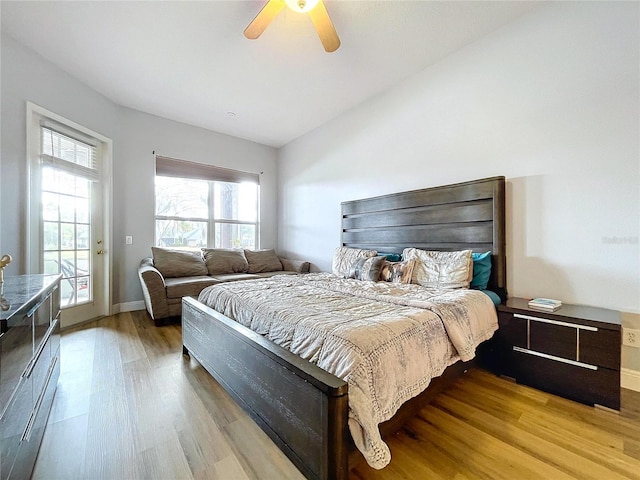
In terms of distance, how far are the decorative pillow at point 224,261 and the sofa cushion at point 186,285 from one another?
0.41 metres

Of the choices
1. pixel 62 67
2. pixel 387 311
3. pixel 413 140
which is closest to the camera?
pixel 387 311

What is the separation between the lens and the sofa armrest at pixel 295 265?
4328 millimetres

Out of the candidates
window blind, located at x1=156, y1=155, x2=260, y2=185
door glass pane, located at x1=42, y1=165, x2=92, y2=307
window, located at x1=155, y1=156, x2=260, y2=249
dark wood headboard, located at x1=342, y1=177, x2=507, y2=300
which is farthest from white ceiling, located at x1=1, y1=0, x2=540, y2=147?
dark wood headboard, located at x1=342, y1=177, x2=507, y2=300

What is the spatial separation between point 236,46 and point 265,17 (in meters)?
0.79

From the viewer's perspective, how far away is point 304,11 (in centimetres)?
182

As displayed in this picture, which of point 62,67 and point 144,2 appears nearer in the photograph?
point 144,2

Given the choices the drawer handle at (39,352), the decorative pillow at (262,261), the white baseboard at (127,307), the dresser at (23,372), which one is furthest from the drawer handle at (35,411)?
the decorative pillow at (262,261)

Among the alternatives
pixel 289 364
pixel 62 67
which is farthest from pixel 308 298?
pixel 62 67

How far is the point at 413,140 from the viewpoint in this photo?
3000mm

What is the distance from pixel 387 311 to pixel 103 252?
12.1 ft

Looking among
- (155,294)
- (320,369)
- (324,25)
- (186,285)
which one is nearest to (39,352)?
(320,369)

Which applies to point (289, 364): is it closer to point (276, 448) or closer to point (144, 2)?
point (276, 448)

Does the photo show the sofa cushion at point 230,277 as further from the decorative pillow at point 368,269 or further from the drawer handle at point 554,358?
the drawer handle at point 554,358

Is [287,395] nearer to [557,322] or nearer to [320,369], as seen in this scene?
[320,369]
